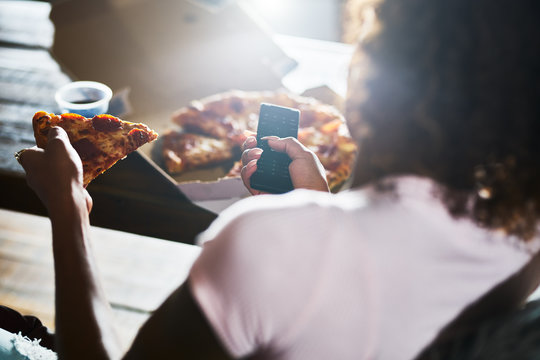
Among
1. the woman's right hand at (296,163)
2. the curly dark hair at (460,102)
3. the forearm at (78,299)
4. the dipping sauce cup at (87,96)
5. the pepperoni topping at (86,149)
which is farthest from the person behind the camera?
the dipping sauce cup at (87,96)

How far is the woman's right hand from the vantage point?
886 millimetres

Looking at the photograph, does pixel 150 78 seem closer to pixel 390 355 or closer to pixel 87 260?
pixel 87 260

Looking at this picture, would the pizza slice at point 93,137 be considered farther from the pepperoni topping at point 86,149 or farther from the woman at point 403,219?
the woman at point 403,219

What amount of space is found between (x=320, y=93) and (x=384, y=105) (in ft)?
3.93

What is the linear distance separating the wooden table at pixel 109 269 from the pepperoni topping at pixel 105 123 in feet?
1.89

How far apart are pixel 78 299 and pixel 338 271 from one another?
49 centimetres

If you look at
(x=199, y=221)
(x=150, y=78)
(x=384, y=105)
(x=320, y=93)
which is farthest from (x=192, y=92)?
(x=384, y=105)

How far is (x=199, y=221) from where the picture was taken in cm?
109

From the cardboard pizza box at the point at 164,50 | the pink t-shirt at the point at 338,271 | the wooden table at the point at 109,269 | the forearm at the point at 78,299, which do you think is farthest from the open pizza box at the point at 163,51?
the pink t-shirt at the point at 338,271

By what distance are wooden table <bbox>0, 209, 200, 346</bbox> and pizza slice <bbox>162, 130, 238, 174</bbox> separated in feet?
1.27

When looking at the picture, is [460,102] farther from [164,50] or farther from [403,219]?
[164,50]

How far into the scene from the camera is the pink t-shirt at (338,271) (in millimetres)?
458

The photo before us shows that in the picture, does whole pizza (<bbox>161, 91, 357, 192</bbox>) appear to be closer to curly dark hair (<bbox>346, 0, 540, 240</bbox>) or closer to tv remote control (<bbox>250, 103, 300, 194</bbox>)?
tv remote control (<bbox>250, 103, 300, 194</bbox>)

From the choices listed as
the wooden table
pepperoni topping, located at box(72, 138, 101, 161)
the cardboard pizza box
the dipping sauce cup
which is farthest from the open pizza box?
the wooden table
